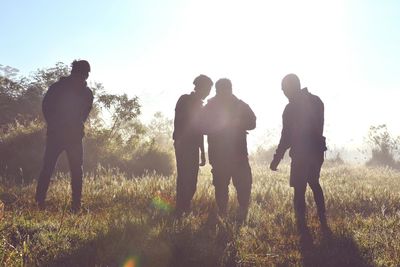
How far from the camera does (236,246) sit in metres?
4.88

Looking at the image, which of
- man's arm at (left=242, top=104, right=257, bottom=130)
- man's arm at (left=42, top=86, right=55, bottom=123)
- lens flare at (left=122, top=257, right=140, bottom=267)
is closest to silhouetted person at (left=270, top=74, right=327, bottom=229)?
man's arm at (left=242, top=104, right=257, bottom=130)

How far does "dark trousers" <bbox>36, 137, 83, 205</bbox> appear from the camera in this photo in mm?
6715

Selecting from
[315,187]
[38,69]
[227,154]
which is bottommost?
[315,187]

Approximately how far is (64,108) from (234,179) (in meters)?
2.95

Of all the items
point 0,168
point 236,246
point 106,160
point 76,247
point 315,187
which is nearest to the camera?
point 76,247

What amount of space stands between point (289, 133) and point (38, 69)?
1933 cm

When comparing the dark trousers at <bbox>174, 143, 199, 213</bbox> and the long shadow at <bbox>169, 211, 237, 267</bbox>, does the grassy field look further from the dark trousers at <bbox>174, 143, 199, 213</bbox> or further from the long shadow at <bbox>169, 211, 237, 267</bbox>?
the dark trousers at <bbox>174, 143, 199, 213</bbox>

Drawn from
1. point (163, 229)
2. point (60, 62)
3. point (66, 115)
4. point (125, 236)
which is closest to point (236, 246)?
point (163, 229)

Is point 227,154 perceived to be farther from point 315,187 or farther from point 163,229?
point 163,229

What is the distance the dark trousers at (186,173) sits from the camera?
6.60m

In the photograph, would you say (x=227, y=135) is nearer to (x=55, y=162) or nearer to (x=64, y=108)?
(x=64, y=108)

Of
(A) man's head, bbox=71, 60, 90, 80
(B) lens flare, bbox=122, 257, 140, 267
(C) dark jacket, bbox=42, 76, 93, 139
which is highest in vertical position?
(A) man's head, bbox=71, 60, 90, 80

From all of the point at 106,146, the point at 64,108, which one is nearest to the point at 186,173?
the point at 64,108

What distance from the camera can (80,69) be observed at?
6.94 meters
